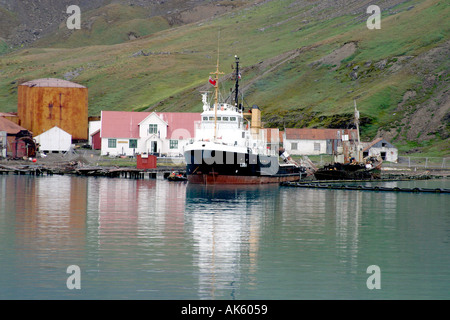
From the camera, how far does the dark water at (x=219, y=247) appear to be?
1070 inches

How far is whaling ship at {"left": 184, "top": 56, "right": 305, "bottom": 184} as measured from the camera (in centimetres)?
7600

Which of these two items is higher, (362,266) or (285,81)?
(285,81)

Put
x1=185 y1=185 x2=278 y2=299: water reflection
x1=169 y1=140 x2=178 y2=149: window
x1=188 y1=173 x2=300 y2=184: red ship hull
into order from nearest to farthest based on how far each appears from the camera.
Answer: x1=185 y1=185 x2=278 y2=299: water reflection < x1=188 y1=173 x2=300 y2=184: red ship hull < x1=169 y1=140 x2=178 y2=149: window

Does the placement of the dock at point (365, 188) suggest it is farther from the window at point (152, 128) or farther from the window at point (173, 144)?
the window at point (152, 128)

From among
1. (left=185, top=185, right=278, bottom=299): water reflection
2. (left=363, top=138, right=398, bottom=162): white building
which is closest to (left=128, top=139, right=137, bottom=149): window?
(left=363, top=138, right=398, bottom=162): white building

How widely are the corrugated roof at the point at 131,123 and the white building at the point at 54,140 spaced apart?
7086 mm

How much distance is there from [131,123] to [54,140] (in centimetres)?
1258

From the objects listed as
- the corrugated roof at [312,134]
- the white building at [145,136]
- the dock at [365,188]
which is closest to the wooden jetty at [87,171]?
the white building at [145,136]

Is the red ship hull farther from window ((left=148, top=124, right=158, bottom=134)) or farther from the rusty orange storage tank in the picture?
the rusty orange storage tank

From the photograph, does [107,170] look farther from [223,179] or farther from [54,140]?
[54,140]
